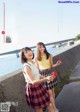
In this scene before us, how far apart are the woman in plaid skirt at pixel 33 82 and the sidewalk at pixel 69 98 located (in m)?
2.17

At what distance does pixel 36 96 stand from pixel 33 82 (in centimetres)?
56

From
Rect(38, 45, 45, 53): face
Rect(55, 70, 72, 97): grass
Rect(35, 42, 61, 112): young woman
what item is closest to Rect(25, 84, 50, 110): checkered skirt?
Rect(38, 45, 45, 53): face

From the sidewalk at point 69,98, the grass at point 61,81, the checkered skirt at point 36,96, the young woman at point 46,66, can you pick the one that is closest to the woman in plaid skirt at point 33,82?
the checkered skirt at point 36,96

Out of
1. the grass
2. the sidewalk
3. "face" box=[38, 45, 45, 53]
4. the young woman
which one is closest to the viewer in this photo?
"face" box=[38, 45, 45, 53]

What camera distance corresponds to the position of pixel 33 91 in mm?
7246

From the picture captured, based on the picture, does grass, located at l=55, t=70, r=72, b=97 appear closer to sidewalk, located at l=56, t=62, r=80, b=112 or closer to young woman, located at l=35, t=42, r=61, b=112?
sidewalk, located at l=56, t=62, r=80, b=112

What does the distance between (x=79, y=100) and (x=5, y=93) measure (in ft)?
12.5

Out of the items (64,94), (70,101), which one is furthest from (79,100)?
(64,94)

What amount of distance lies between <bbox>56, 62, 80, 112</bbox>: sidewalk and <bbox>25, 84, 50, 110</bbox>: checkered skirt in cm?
214

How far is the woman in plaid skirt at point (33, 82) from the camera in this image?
689 cm

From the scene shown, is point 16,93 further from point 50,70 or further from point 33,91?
point 50,70

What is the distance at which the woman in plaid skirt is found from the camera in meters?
→ 6.89

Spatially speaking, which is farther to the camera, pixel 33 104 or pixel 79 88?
pixel 79 88

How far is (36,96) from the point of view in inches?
288
